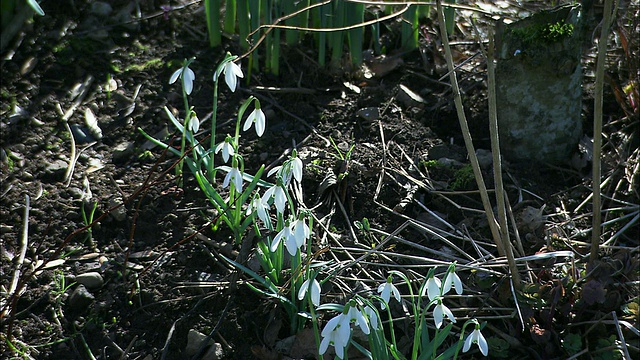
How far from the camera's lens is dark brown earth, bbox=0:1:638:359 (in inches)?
92.2

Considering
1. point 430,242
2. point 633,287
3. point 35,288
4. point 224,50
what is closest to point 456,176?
point 430,242

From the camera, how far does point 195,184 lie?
2875mm

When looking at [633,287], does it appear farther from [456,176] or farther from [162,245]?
[162,245]

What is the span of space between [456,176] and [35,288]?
5.56 ft

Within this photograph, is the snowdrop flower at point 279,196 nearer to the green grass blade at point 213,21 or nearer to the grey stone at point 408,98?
the grey stone at point 408,98

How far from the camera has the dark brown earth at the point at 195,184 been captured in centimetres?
234

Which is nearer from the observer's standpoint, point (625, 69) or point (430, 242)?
point (430, 242)

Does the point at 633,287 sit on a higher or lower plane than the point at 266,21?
lower

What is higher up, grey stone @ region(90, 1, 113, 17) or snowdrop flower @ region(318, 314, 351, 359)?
grey stone @ region(90, 1, 113, 17)

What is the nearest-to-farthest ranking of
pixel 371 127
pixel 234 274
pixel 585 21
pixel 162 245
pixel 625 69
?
pixel 234 274 < pixel 162 245 < pixel 585 21 < pixel 371 127 < pixel 625 69

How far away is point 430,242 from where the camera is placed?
269 cm

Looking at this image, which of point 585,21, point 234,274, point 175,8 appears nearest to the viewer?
point 234,274

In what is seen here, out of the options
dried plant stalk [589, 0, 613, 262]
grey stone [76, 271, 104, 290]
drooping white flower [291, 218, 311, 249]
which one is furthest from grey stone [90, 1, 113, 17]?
dried plant stalk [589, 0, 613, 262]

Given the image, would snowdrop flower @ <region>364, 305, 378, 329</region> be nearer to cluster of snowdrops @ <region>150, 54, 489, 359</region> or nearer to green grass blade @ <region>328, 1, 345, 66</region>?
cluster of snowdrops @ <region>150, 54, 489, 359</region>
